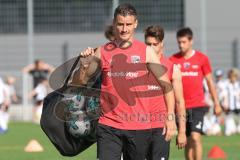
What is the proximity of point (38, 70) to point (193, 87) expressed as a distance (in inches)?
705

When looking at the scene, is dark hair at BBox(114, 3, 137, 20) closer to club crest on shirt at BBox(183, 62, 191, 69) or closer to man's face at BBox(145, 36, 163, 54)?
man's face at BBox(145, 36, 163, 54)

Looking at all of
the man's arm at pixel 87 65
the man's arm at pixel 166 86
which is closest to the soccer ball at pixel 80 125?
the man's arm at pixel 87 65

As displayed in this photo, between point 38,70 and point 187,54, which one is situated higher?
point 187,54

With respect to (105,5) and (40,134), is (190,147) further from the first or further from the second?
(105,5)

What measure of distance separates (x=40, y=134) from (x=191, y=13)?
10142mm

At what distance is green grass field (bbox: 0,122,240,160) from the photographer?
17.3 m

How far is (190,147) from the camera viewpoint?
14.6 meters

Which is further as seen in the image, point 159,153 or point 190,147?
point 190,147

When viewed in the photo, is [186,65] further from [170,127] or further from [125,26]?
[125,26]

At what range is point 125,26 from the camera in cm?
959

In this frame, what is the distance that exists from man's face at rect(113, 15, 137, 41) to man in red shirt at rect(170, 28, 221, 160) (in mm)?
4944

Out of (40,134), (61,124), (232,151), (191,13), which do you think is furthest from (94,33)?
(61,124)

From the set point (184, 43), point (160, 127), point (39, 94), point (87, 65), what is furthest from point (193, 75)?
point (39, 94)

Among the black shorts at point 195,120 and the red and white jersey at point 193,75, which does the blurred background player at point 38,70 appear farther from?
the black shorts at point 195,120
